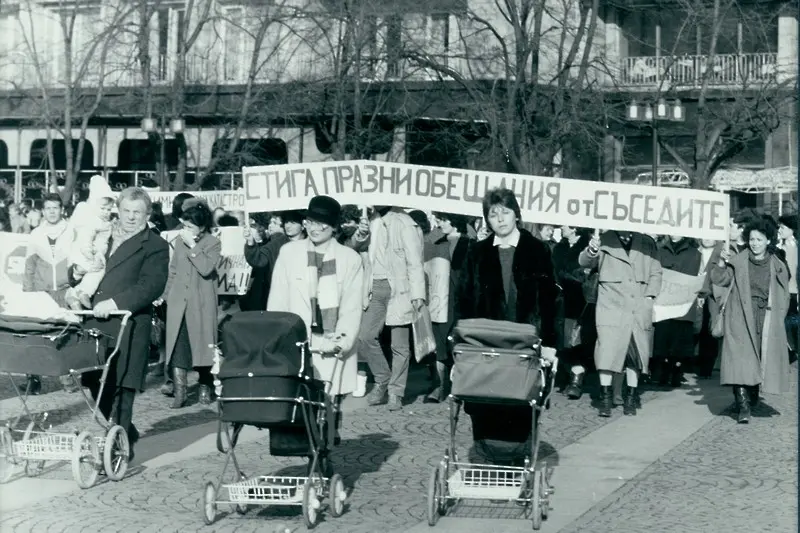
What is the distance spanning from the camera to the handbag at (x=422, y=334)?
1303cm

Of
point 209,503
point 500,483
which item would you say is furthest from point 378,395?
point 209,503

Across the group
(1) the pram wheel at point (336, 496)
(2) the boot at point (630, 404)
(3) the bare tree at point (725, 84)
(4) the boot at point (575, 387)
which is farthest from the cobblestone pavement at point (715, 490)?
(3) the bare tree at point (725, 84)

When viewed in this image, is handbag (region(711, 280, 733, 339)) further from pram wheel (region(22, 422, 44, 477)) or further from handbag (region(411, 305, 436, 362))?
pram wheel (region(22, 422, 44, 477))

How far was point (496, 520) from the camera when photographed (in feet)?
26.8

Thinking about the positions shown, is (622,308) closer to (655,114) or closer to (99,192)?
(99,192)

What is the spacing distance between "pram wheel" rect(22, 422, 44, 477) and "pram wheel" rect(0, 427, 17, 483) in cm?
10

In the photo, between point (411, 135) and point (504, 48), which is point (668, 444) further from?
point (411, 135)

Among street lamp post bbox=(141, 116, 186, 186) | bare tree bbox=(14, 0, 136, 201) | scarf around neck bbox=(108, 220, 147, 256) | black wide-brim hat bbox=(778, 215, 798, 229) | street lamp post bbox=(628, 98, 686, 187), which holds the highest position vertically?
bare tree bbox=(14, 0, 136, 201)

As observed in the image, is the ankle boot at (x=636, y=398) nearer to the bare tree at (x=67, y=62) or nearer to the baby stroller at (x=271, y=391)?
the baby stroller at (x=271, y=391)

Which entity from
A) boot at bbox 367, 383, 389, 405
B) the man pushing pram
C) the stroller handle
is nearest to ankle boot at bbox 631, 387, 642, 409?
boot at bbox 367, 383, 389, 405

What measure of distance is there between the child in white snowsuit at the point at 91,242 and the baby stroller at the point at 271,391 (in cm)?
200

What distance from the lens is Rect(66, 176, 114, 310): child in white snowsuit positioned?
31.2 ft

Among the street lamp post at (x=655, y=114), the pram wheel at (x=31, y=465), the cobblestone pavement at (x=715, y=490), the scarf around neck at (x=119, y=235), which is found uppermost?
the street lamp post at (x=655, y=114)

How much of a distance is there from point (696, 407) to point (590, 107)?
629 inches
